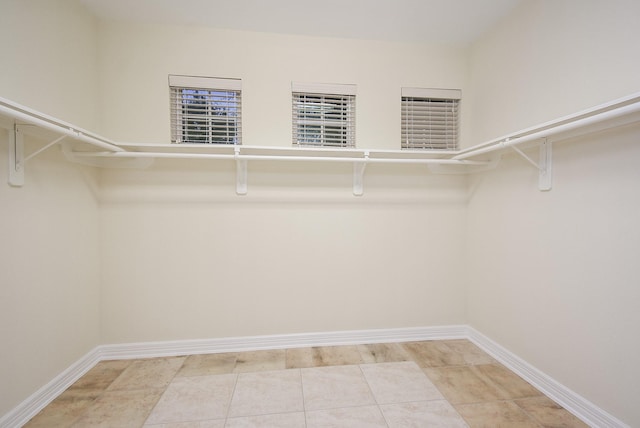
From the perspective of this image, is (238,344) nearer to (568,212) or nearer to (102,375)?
(102,375)

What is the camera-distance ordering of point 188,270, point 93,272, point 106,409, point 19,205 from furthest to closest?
point 188,270, point 93,272, point 106,409, point 19,205

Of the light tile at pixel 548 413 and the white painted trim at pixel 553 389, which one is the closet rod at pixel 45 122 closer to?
the light tile at pixel 548 413

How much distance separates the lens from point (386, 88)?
227cm

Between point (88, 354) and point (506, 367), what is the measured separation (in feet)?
9.86

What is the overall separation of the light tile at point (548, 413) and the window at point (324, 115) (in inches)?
81.9

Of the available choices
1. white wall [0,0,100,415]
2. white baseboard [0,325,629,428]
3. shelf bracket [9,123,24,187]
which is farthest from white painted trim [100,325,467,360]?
shelf bracket [9,123,24,187]

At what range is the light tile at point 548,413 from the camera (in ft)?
4.68

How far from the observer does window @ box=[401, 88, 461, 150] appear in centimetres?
231

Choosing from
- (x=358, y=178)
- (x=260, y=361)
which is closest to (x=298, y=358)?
(x=260, y=361)

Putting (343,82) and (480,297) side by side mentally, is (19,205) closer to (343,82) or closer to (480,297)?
(343,82)

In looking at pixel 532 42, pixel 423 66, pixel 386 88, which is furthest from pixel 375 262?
pixel 532 42

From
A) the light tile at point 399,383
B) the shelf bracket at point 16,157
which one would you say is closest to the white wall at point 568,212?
the light tile at point 399,383

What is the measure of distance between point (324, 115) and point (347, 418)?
2105 millimetres

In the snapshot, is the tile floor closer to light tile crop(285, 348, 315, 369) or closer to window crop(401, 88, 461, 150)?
light tile crop(285, 348, 315, 369)
